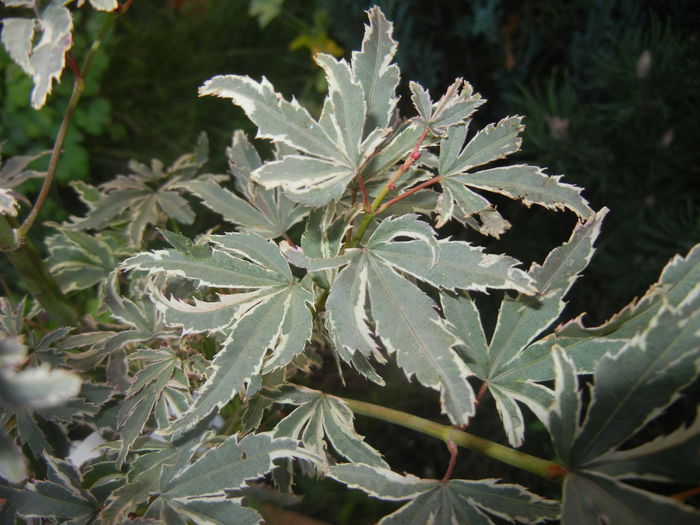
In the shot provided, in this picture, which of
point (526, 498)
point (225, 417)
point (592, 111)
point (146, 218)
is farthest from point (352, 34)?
point (526, 498)

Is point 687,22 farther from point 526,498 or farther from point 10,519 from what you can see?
point 10,519

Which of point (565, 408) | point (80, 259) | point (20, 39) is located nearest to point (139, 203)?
point (80, 259)

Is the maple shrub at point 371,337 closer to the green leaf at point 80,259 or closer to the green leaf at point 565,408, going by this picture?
the green leaf at point 565,408

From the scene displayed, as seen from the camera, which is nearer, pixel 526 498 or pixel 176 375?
pixel 526 498

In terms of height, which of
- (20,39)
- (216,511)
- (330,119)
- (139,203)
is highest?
(20,39)

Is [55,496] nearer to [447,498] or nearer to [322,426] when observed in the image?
[322,426]

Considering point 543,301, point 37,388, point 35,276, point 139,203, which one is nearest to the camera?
point 37,388
